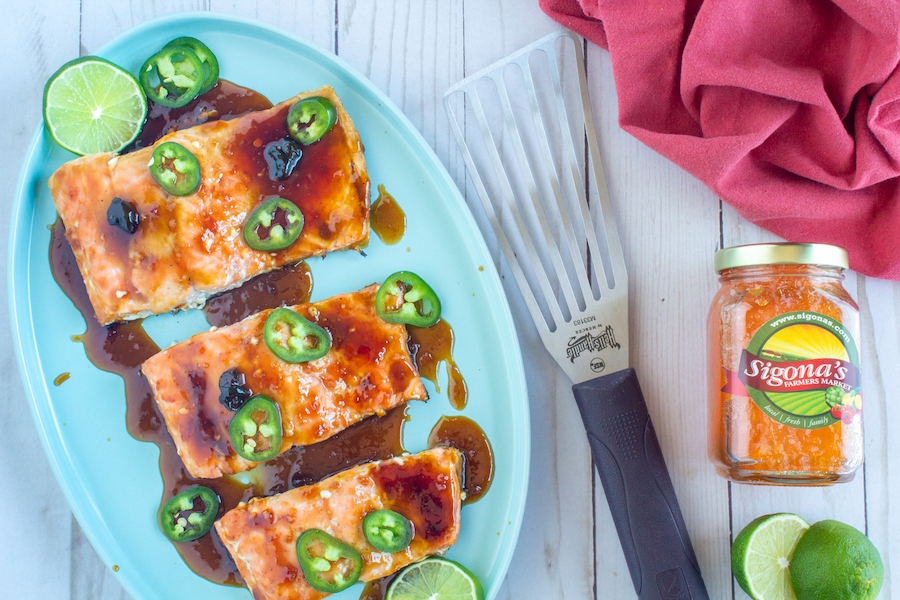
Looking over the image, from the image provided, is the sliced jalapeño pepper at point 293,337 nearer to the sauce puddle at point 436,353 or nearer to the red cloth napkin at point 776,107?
the sauce puddle at point 436,353

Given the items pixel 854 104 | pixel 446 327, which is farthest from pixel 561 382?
pixel 854 104

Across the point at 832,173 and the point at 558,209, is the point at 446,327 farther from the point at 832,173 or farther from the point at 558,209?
the point at 832,173

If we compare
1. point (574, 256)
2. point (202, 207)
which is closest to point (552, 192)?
point (574, 256)

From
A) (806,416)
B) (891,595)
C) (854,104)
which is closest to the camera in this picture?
(806,416)

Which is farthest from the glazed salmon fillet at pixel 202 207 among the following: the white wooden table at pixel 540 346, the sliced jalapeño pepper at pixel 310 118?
the white wooden table at pixel 540 346

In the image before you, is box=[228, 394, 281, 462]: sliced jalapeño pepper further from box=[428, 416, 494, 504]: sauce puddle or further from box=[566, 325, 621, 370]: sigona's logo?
box=[566, 325, 621, 370]: sigona's logo
